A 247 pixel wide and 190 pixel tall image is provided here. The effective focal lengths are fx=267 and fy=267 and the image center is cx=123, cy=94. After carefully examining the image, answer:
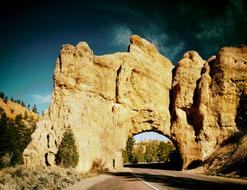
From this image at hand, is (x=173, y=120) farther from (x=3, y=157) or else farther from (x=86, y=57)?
(x=3, y=157)

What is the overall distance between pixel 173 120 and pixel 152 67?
10442 millimetres

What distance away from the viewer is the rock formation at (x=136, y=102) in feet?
133

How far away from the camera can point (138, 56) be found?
4875 centimetres

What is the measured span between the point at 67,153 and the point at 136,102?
16191 millimetres

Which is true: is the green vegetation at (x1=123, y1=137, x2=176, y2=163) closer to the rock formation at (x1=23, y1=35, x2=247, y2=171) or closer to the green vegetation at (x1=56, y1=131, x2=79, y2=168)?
the rock formation at (x1=23, y1=35, x2=247, y2=171)

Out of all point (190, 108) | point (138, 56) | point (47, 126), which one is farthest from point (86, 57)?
point (190, 108)

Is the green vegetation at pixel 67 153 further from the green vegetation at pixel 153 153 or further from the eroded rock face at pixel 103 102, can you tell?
the green vegetation at pixel 153 153

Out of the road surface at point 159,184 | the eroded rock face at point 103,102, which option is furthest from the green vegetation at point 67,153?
the road surface at point 159,184

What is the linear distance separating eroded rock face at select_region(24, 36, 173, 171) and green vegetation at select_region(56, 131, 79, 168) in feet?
6.10

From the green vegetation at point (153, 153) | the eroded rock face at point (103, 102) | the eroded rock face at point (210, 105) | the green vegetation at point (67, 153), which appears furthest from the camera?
the green vegetation at point (153, 153)

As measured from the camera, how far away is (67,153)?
35.4 meters

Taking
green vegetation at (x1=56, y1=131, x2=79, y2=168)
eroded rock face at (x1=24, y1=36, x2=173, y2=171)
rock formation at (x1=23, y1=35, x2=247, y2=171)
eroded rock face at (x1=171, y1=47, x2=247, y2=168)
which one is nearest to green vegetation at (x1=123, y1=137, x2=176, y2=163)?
eroded rock face at (x1=24, y1=36, x2=173, y2=171)

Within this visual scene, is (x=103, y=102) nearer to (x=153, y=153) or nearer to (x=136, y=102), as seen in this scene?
(x=136, y=102)

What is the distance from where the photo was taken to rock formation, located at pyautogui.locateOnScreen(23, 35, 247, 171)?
133 feet
